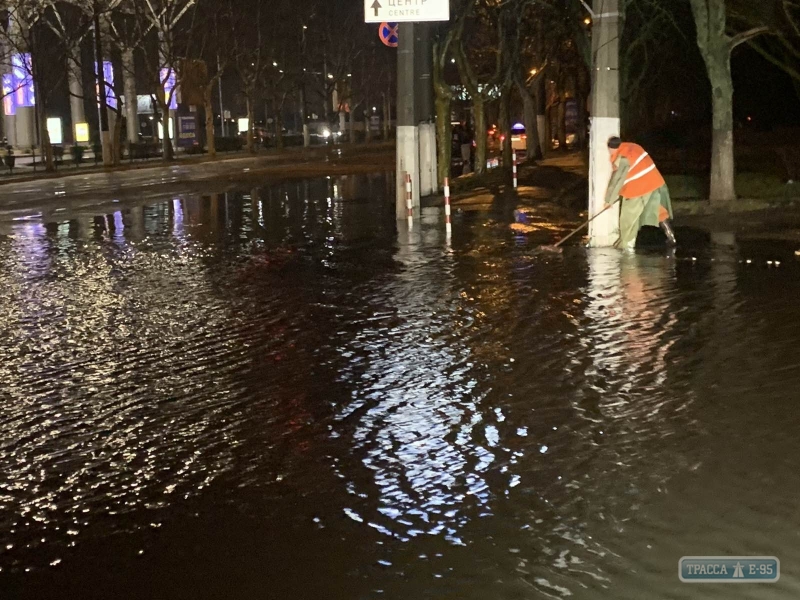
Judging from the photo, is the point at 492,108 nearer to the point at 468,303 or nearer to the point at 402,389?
the point at 468,303

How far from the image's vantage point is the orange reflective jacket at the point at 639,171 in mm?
14961

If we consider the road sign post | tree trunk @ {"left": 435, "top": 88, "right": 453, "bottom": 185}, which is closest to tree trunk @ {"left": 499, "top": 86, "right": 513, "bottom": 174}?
tree trunk @ {"left": 435, "top": 88, "right": 453, "bottom": 185}

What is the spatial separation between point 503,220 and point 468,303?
8.99 metres

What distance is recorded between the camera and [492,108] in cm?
5803

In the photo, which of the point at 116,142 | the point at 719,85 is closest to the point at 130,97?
the point at 116,142

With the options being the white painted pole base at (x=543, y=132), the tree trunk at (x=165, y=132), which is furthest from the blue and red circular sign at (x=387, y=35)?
the tree trunk at (x=165, y=132)

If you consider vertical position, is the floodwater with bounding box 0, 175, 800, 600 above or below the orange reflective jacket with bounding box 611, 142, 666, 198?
below

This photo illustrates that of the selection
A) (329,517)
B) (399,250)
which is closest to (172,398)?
(329,517)

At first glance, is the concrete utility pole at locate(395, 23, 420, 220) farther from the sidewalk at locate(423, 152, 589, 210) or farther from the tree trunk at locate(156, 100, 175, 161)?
the tree trunk at locate(156, 100, 175, 161)

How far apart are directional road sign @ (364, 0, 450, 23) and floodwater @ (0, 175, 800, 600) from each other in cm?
768

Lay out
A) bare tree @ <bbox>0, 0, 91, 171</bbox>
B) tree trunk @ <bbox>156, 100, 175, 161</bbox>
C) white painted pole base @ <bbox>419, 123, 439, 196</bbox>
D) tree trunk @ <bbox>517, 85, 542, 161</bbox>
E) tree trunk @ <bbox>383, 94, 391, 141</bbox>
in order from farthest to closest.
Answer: tree trunk @ <bbox>383, 94, 391, 141</bbox>
tree trunk @ <bbox>156, 100, 175, 161</bbox>
bare tree @ <bbox>0, 0, 91, 171</bbox>
tree trunk @ <bbox>517, 85, 542, 161</bbox>
white painted pole base @ <bbox>419, 123, 439, 196</bbox>

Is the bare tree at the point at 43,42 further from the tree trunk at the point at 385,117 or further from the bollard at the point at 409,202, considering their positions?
the tree trunk at the point at 385,117

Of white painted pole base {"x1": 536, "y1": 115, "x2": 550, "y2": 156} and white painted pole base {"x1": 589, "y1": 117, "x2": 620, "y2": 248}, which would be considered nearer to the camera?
white painted pole base {"x1": 589, "y1": 117, "x2": 620, "y2": 248}

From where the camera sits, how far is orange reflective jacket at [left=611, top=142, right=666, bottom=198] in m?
15.0
